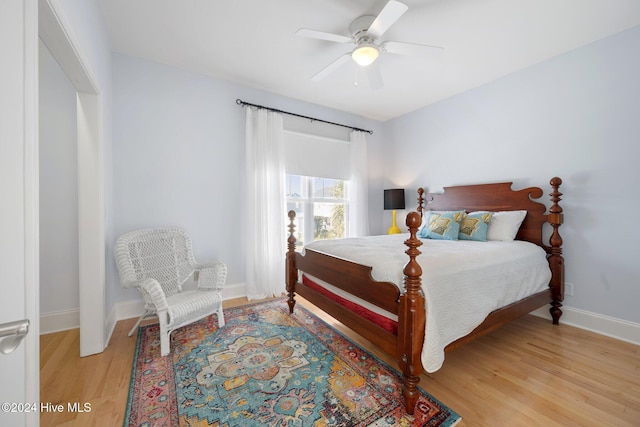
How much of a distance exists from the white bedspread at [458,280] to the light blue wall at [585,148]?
57 centimetres

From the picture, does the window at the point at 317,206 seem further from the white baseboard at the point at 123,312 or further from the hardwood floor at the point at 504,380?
the white baseboard at the point at 123,312

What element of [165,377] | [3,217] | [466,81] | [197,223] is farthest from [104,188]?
[466,81]

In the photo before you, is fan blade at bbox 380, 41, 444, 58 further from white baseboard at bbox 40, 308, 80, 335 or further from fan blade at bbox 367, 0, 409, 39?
white baseboard at bbox 40, 308, 80, 335

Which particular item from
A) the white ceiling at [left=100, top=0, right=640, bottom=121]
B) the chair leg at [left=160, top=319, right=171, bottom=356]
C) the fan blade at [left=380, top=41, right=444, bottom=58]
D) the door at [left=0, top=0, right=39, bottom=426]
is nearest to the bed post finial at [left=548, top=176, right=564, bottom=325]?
the white ceiling at [left=100, top=0, right=640, bottom=121]

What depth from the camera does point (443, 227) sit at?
2.99 metres

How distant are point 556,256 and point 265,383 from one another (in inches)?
116

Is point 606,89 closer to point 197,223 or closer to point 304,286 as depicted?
point 304,286

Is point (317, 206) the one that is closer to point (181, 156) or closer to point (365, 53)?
point (181, 156)

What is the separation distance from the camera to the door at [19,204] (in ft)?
2.17

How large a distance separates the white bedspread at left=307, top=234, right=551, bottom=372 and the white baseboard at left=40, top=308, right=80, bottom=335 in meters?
2.41

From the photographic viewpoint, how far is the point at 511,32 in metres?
2.33

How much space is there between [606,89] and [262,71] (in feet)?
11.2

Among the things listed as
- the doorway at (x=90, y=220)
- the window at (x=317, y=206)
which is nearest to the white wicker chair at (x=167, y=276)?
the doorway at (x=90, y=220)

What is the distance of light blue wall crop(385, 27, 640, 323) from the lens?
2.30 metres
